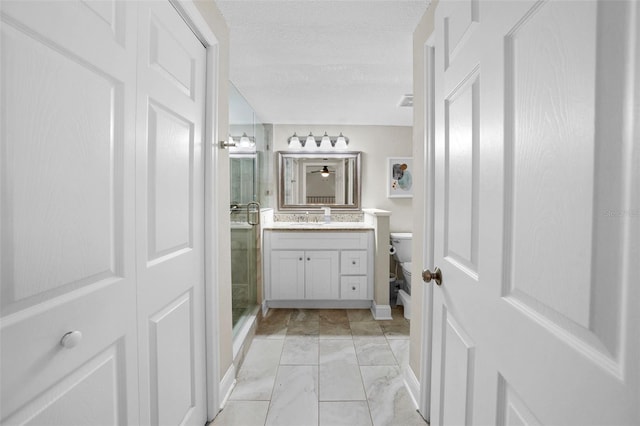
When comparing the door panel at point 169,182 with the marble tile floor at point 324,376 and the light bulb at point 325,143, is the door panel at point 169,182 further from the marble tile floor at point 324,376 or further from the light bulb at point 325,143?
the light bulb at point 325,143

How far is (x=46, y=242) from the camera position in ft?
2.07

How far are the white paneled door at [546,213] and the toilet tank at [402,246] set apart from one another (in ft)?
8.26

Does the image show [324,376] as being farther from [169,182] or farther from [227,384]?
[169,182]

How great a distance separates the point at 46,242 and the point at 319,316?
261 centimetres

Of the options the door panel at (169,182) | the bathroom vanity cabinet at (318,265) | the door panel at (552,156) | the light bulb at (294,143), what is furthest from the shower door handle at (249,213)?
the door panel at (552,156)

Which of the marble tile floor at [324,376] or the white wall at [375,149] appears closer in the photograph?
the marble tile floor at [324,376]

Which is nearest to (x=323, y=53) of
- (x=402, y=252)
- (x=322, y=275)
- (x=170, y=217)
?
(x=170, y=217)

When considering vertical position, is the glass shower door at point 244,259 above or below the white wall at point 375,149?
below

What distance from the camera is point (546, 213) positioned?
553 millimetres

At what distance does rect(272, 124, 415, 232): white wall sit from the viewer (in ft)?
12.3

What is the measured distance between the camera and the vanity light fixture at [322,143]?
3656mm

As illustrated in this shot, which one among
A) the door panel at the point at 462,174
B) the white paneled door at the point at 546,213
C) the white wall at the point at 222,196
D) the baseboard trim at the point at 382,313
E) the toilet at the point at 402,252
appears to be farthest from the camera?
the toilet at the point at 402,252

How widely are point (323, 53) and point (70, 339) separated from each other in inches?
80.0

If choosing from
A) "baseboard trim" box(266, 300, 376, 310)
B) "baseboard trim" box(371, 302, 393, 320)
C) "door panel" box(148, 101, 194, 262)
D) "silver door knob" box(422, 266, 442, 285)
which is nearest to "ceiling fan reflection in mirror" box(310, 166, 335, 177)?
"baseboard trim" box(266, 300, 376, 310)
